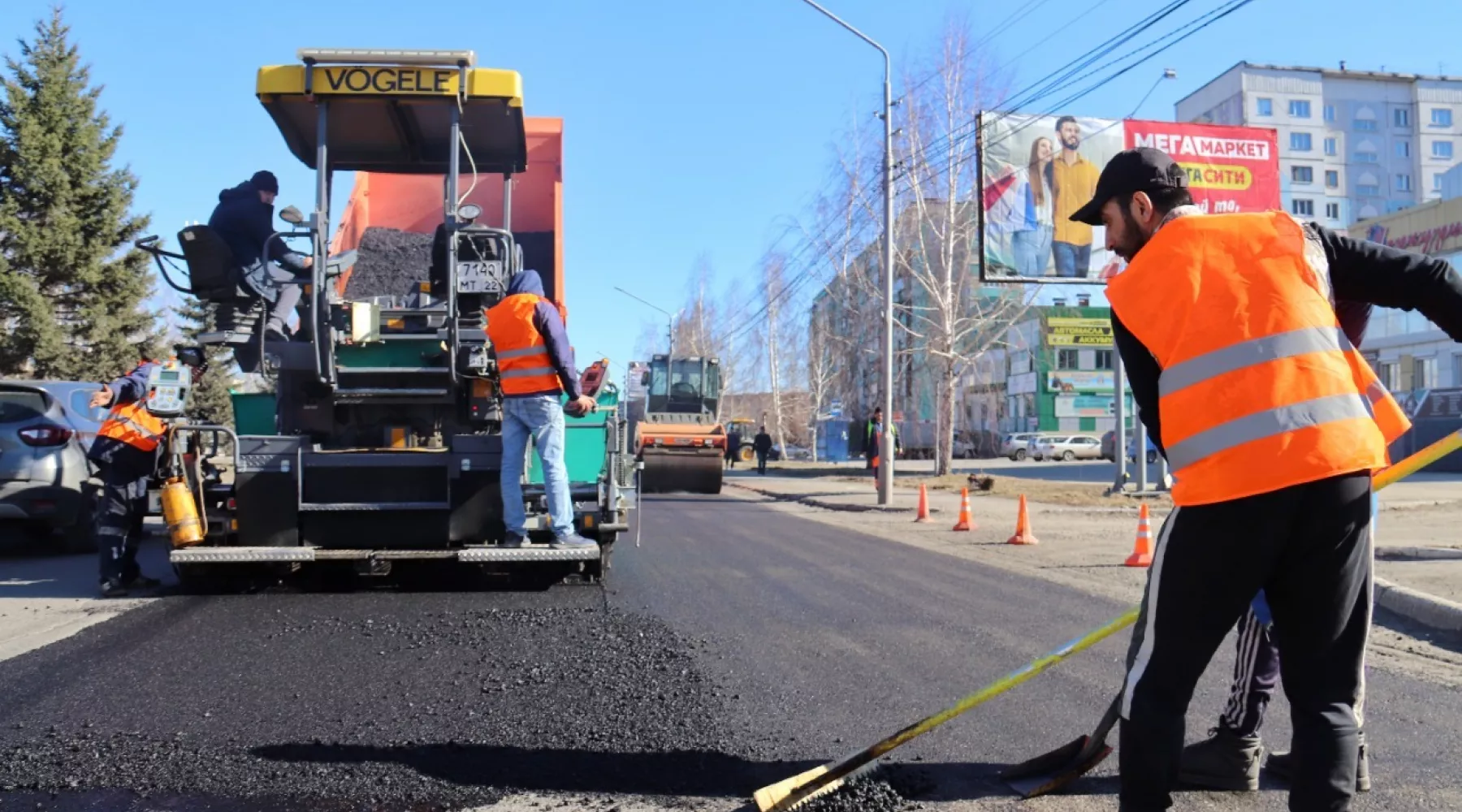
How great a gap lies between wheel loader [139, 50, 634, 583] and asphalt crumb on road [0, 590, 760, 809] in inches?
30.0

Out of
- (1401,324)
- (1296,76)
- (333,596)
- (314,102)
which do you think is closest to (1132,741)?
(333,596)

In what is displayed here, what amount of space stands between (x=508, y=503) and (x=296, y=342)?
1.76 metres

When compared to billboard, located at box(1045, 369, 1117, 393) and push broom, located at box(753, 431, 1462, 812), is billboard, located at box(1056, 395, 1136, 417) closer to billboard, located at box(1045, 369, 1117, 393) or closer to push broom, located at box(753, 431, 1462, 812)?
billboard, located at box(1045, 369, 1117, 393)

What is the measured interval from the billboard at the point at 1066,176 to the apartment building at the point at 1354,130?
182 ft

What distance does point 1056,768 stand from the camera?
11.1ft

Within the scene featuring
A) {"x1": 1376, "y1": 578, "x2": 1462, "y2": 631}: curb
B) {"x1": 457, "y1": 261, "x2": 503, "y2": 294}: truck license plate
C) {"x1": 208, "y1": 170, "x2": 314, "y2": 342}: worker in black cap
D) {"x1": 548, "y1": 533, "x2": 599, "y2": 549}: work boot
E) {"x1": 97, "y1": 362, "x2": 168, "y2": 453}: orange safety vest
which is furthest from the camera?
{"x1": 457, "y1": 261, "x2": 503, "y2": 294}: truck license plate

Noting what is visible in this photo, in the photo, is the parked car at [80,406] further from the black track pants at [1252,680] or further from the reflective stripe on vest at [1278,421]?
the reflective stripe on vest at [1278,421]

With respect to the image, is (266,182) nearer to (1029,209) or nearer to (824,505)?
(824,505)

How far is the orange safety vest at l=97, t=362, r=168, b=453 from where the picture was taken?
714 cm

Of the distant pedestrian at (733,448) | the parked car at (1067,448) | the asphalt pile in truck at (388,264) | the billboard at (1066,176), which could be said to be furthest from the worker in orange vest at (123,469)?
the parked car at (1067,448)

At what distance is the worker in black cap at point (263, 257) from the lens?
6965 millimetres

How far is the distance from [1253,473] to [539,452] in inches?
193

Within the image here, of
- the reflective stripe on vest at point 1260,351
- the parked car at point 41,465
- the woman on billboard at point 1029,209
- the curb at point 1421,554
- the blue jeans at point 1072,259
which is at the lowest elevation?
the curb at point 1421,554

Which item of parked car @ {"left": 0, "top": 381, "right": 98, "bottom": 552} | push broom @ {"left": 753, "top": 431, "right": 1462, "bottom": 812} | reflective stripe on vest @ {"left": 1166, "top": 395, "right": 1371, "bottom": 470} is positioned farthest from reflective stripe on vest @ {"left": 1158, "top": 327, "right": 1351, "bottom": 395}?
parked car @ {"left": 0, "top": 381, "right": 98, "bottom": 552}
